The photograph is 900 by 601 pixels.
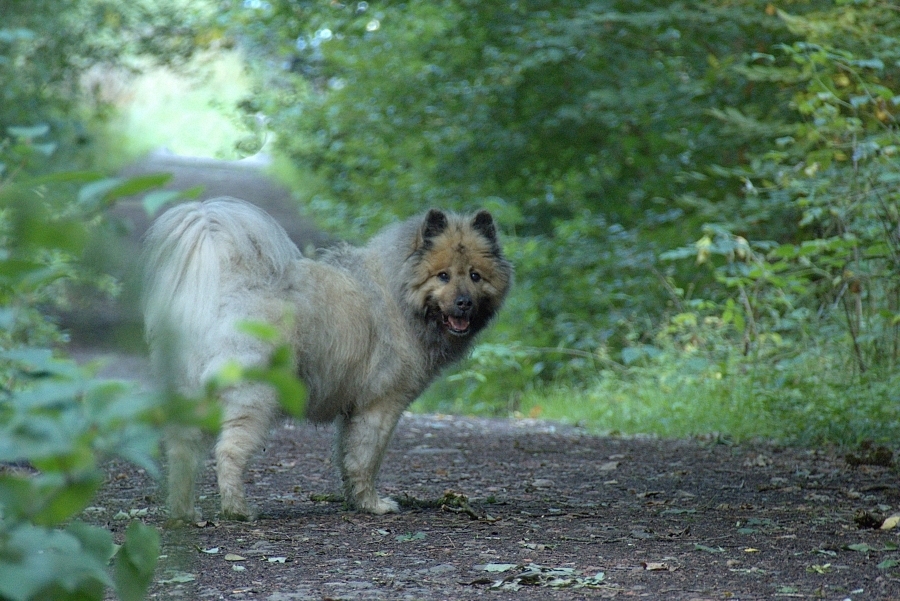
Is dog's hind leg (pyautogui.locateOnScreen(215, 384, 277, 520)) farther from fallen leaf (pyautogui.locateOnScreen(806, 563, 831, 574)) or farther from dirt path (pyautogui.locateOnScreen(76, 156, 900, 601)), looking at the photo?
fallen leaf (pyautogui.locateOnScreen(806, 563, 831, 574))

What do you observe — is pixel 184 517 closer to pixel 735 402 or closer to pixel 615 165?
pixel 735 402

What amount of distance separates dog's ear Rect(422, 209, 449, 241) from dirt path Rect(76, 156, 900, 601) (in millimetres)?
1518

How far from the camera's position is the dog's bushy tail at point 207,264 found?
479 cm

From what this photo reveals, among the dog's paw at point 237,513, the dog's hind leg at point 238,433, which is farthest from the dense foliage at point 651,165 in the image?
the dog's paw at point 237,513

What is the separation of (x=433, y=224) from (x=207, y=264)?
153 centimetres

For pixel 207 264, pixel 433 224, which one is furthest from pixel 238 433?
pixel 433 224

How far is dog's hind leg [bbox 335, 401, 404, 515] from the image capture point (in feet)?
18.1

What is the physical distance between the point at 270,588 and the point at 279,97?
1613 cm

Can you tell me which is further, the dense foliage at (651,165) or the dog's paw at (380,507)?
the dense foliage at (651,165)

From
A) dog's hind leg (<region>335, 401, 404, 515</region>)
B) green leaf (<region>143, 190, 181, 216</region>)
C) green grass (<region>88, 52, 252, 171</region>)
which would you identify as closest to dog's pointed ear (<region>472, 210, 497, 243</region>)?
dog's hind leg (<region>335, 401, 404, 515</region>)

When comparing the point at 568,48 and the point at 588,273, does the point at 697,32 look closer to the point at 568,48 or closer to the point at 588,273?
the point at 568,48

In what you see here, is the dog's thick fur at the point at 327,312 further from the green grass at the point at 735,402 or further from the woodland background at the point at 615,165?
the green grass at the point at 735,402

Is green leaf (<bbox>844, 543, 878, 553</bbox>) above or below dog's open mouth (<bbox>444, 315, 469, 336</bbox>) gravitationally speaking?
below

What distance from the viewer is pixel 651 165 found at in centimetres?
1248
